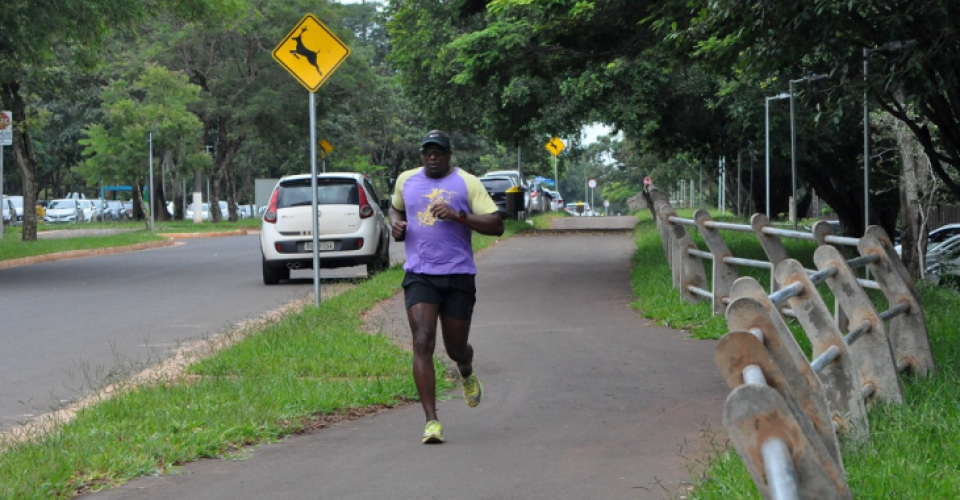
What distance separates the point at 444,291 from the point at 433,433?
2.93 ft

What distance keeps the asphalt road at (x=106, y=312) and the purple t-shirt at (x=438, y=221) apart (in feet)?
9.32

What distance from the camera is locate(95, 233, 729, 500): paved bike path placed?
6.10m

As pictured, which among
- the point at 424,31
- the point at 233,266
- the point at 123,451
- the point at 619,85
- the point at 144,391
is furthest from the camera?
the point at 424,31

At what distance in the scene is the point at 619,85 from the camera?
73.8 ft

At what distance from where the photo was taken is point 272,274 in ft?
64.2

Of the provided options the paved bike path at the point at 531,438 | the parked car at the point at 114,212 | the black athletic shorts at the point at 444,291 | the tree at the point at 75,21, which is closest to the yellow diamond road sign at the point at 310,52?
the paved bike path at the point at 531,438

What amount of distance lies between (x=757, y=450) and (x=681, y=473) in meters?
3.44

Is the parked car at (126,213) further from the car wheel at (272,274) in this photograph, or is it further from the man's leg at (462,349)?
the man's leg at (462,349)

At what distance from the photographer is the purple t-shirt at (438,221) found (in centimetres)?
753

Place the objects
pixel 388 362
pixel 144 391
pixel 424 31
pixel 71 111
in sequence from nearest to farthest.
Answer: pixel 144 391, pixel 388 362, pixel 424 31, pixel 71 111

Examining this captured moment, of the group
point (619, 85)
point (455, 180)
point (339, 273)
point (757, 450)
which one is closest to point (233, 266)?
point (339, 273)

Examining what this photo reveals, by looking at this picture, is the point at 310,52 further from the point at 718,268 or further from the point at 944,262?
the point at 944,262

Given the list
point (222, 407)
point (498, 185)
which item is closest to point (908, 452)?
point (222, 407)

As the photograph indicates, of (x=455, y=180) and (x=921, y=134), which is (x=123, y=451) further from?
(x=921, y=134)
